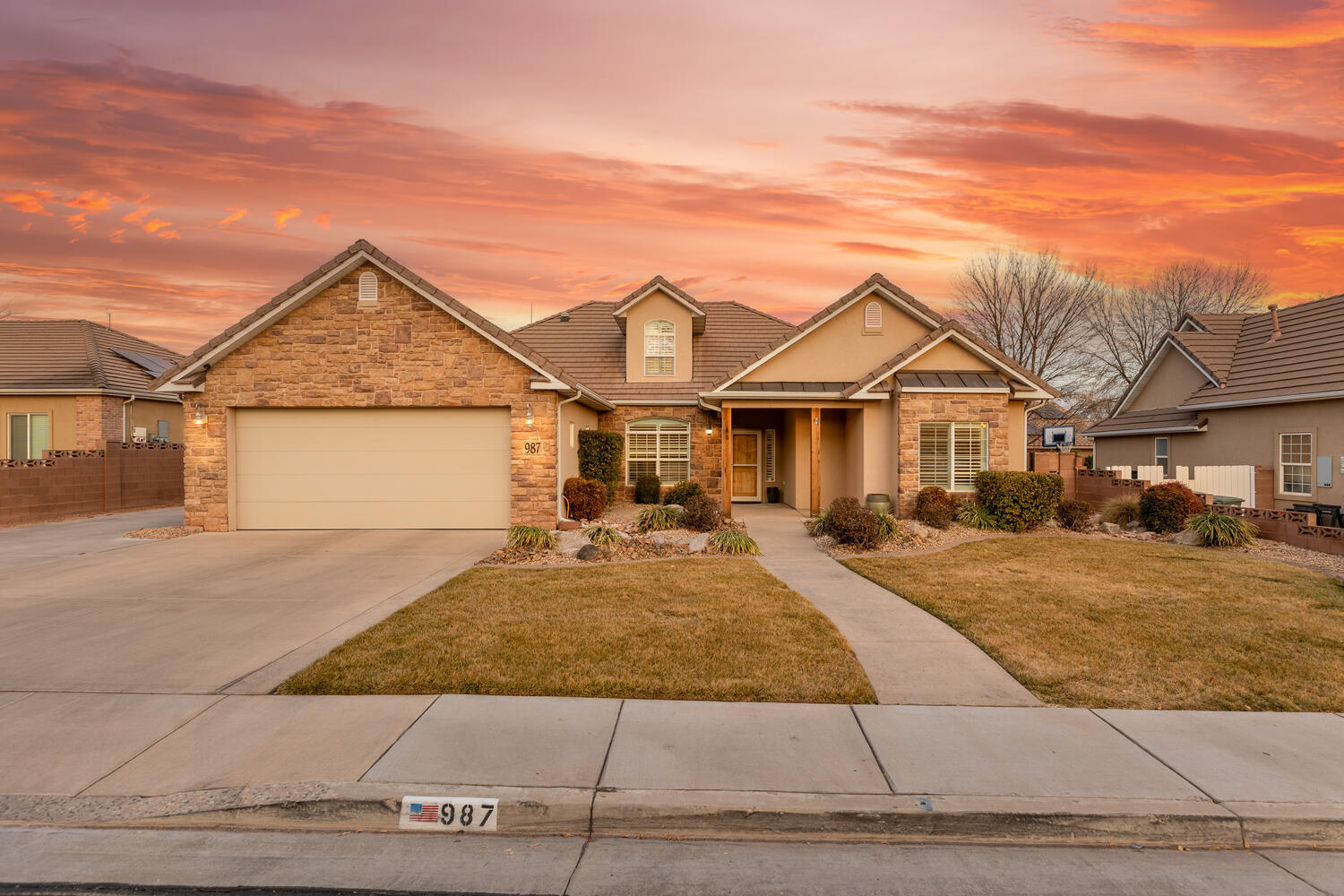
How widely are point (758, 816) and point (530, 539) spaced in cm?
873

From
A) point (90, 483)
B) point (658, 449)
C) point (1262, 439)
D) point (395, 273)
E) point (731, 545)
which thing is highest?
point (395, 273)

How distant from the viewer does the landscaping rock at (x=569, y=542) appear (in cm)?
1227

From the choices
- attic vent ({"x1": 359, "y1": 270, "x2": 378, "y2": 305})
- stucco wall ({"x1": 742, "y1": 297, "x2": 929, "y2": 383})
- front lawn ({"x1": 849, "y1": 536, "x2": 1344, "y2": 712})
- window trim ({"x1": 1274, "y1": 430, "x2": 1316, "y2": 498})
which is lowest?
front lawn ({"x1": 849, "y1": 536, "x2": 1344, "y2": 712})

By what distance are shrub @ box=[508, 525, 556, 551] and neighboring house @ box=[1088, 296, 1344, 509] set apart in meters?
17.2

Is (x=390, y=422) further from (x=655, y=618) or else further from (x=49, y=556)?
(x=655, y=618)

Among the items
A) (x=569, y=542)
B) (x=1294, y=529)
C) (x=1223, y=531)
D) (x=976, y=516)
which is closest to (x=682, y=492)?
(x=569, y=542)

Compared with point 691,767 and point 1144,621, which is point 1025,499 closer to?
point 1144,621

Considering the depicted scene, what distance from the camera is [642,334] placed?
21.6m

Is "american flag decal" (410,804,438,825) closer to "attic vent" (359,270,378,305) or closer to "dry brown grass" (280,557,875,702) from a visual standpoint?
"dry brown grass" (280,557,875,702)

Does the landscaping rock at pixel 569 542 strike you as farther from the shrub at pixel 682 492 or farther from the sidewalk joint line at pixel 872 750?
the sidewalk joint line at pixel 872 750

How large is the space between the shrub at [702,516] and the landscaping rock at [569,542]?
234 centimetres

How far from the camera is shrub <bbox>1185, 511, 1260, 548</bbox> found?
1319 cm

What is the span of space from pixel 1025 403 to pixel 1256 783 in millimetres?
14743

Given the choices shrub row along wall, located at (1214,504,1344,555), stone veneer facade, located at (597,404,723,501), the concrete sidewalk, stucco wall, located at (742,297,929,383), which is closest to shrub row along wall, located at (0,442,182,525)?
stone veneer facade, located at (597,404,723,501)
